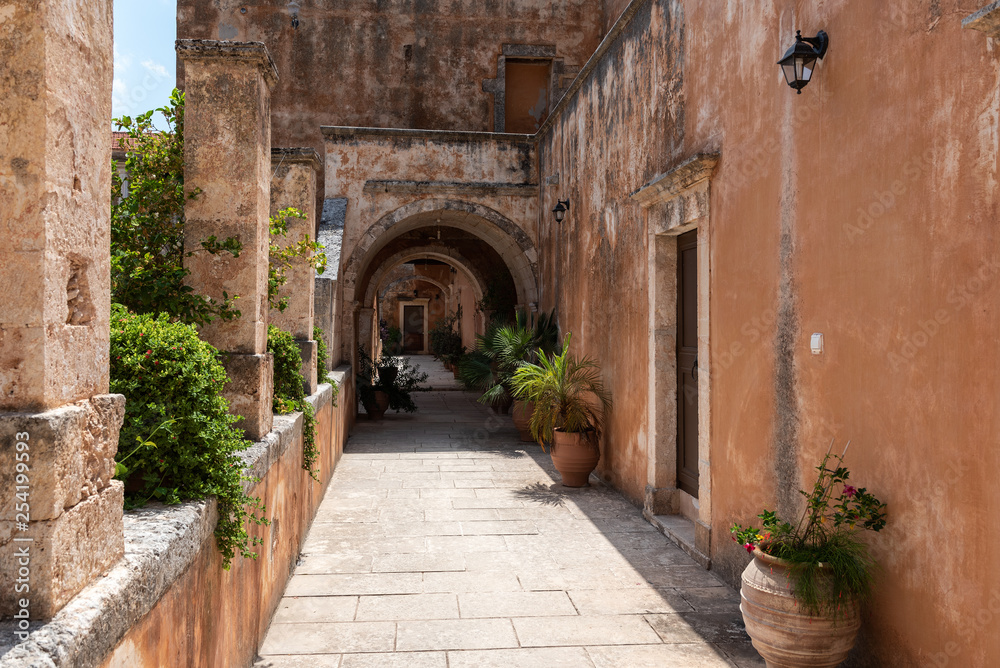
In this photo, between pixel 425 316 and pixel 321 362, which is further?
pixel 425 316

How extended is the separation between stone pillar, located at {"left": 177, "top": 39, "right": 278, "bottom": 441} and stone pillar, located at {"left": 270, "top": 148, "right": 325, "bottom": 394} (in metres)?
2.28

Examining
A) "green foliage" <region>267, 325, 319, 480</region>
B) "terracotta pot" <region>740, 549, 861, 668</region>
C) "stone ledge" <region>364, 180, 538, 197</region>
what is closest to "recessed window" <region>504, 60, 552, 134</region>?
"stone ledge" <region>364, 180, 538, 197</region>

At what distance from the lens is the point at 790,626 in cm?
308

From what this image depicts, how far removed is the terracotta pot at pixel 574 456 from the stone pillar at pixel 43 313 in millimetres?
5506

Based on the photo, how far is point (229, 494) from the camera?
267 cm

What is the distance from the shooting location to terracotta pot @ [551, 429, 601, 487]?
22.9 feet

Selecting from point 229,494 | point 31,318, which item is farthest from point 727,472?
point 31,318

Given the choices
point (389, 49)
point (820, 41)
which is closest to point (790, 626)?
point (820, 41)

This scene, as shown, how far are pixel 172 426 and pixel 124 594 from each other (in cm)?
86

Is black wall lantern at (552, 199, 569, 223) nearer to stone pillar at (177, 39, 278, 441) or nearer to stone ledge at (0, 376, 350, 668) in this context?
stone pillar at (177, 39, 278, 441)

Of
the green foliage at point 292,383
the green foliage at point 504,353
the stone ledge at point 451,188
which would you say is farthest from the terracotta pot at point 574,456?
the stone ledge at point 451,188

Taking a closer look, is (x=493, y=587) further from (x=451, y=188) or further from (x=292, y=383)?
(x=451, y=188)

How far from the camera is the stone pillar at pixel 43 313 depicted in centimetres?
151

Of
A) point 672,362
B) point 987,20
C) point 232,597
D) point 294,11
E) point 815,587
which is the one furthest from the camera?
point 294,11
